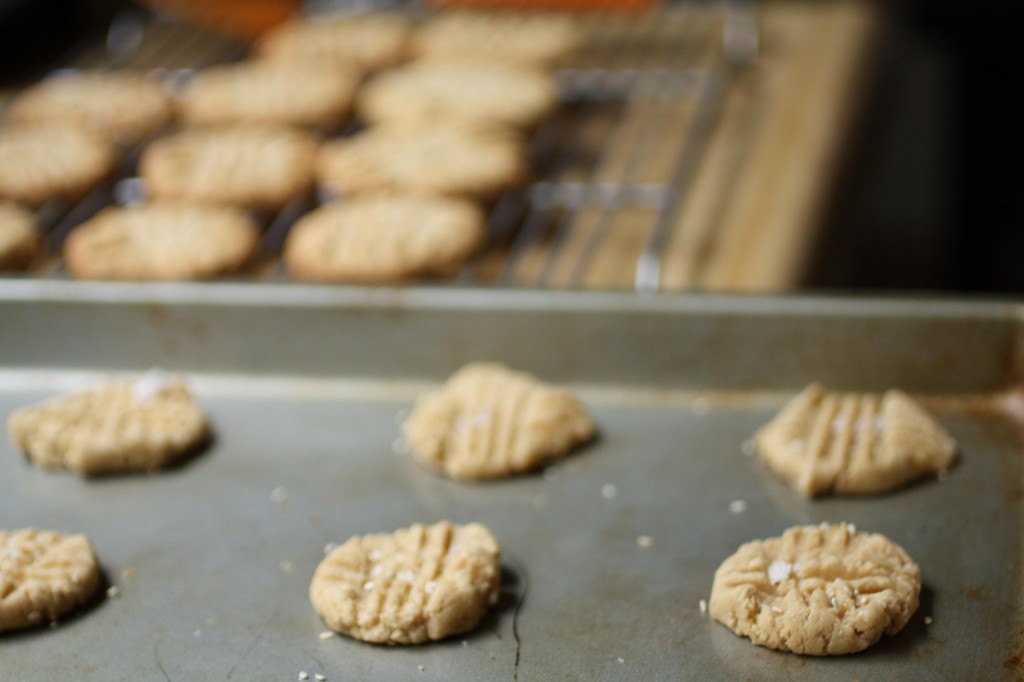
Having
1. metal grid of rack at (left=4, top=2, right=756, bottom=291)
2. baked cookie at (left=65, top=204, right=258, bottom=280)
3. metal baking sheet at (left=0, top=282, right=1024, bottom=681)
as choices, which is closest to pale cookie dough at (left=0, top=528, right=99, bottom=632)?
metal baking sheet at (left=0, top=282, right=1024, bottom=681)

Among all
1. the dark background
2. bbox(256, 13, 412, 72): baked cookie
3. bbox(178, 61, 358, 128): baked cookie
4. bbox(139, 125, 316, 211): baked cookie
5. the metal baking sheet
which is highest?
bbox(256, 13, 412, 72): baked cookie

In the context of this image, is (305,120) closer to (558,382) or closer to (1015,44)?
(558,382)

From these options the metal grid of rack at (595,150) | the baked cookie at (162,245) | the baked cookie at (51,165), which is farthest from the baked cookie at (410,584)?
the baked cookie at (51,165)

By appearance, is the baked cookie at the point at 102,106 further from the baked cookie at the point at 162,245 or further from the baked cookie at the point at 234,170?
the baked cookie at the point at 162,245

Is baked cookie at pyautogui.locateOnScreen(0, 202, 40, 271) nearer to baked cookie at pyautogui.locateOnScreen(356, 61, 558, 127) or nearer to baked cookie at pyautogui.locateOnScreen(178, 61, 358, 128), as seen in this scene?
baked cookie at pyautogui.locateOnScreen(178, 61, 358, 128)

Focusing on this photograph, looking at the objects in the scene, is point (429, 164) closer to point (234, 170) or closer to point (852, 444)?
point (234, 170)
